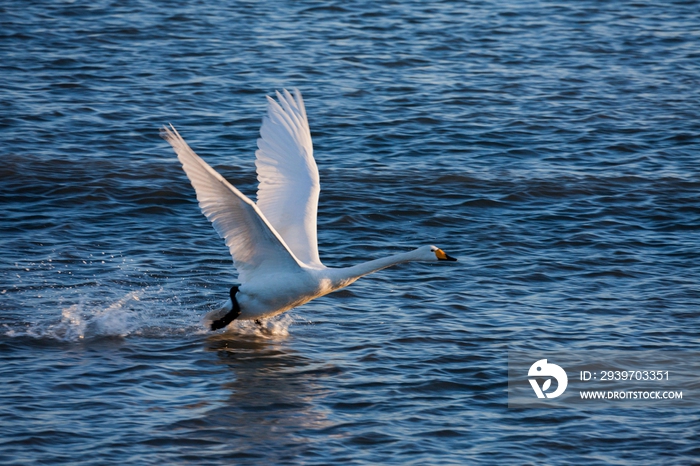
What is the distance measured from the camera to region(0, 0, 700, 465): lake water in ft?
23.3

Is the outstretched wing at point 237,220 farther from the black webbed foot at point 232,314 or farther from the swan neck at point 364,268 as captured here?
the swan neck at point 364,268

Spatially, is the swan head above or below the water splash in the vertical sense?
above

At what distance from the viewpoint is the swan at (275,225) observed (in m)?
7.58

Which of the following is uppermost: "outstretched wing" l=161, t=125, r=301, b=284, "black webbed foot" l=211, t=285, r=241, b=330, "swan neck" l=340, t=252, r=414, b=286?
"outstretched wing" l=161, t=125, r=301, b=284

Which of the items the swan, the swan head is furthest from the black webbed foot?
the swan head

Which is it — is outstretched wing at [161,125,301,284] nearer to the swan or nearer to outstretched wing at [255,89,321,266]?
the swan

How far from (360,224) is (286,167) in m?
2.36

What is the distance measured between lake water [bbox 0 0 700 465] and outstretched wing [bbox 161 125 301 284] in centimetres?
78

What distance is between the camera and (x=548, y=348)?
8328mm

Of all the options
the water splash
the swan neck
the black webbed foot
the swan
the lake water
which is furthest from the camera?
the water splash

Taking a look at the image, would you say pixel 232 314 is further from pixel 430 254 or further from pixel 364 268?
pixel 430 254

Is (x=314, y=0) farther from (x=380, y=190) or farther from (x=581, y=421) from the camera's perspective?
(x=581, y=421)

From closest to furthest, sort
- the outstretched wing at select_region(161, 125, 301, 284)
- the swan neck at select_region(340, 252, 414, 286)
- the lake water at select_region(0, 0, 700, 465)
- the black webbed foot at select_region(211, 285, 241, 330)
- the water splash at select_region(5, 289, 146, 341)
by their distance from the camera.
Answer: the lake water at select_region(0, 0, 700, 465) < the outstretched wing at select_region(161, 125, 301, 284) < the swan neck at select_region(340, 252, 414, 286) < the black webbed foot at select_region(211, 285, 241, 330) < the water splash at select_region(5, 289, 146, 341)

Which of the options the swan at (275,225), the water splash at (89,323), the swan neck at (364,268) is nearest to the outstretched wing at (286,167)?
the swan at (275,225)
